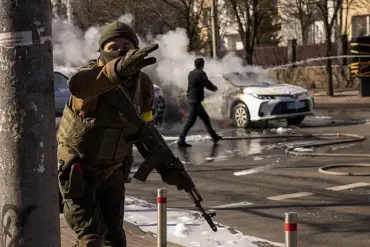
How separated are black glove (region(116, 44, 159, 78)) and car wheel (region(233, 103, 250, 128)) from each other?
15.4 metres

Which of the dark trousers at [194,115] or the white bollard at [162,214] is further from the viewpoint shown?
the dark trousers at [194,115]

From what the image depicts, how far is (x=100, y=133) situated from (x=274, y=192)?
582 centimetres

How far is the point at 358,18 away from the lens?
4506cm

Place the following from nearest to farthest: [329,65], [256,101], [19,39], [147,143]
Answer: [19,39] → [147,143] → [256,101] → [329,65]

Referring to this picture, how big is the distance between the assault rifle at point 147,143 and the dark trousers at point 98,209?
0.33 metres

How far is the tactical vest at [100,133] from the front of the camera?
4793mm

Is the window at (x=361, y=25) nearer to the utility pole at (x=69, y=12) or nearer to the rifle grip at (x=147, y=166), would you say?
the utility pole at (x=69, y=12)

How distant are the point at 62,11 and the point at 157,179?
24675 millimetres

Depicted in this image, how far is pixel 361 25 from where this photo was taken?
45.5 meters

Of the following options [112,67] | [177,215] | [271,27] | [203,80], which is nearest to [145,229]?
[177,215]

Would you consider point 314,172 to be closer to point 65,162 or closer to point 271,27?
point 65,162

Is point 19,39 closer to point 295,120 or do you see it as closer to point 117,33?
point 117,33

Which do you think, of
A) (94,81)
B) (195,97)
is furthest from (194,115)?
(94,81)

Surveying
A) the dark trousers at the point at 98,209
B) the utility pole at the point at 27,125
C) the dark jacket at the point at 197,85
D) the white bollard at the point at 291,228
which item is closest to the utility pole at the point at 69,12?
the dark jacket at the point at 197,85
